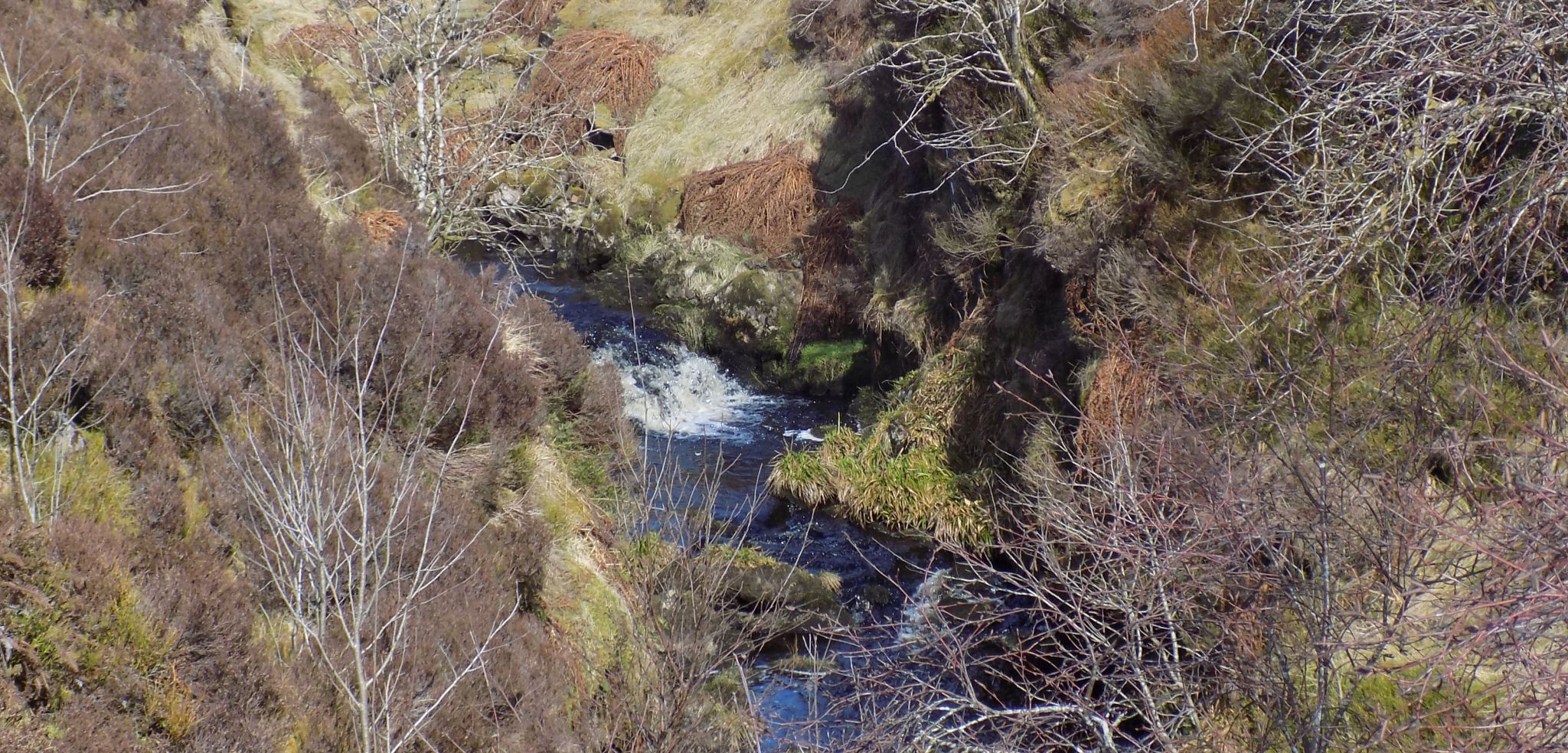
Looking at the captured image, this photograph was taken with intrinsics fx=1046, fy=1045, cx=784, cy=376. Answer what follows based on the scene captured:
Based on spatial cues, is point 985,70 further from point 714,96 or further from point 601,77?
point 601,77

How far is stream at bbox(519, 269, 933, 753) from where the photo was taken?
7.78 meters

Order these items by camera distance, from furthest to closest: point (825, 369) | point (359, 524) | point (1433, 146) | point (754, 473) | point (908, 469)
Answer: point (825, 369), point (754, 473), point (908, 469), point (1433, 146), point (359, 524)

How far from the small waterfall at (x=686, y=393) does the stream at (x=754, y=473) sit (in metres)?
0.02

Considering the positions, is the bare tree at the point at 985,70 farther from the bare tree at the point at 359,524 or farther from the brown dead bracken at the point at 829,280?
the bare tree at the point at 359,524

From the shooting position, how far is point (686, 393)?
14609 millimetres

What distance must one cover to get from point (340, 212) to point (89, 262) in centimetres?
327

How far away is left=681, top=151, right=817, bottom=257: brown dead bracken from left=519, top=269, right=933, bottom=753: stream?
8.16 feet

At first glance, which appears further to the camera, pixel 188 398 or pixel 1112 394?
pixel 1112 394

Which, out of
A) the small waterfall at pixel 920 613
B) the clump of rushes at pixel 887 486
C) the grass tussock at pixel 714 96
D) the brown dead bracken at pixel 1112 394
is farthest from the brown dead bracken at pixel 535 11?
the small waterfall at pixel 920 613

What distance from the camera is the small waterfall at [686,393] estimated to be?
13.6m

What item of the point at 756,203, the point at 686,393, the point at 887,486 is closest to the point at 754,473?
the point at 887,486

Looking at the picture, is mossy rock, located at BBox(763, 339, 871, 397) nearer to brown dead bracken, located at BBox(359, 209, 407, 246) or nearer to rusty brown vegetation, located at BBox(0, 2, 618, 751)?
rusty brown vegetation, located at BBox(0, 2, 618, 751)

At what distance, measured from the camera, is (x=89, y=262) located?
570cm

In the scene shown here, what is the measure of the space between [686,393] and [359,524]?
9550 millimetres
